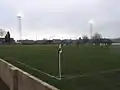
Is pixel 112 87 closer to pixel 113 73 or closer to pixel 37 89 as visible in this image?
pixel 37 89

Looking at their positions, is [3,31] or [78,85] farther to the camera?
[3,31]

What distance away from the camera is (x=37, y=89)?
28.3ft

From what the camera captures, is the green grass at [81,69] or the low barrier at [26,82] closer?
the low barrier at [26,82]

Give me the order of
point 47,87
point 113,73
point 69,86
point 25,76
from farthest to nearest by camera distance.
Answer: point 113,73 < point 69,86 < point 25,76 < point 47,87

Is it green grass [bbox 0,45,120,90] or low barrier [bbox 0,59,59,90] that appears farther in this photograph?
green grass [bbox 0,45,120,90]

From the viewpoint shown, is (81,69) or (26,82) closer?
(26,82)

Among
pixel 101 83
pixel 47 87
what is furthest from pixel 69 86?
pixel 47 87

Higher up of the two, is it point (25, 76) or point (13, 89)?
point (25, 76)

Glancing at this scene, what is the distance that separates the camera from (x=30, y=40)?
141125 mm

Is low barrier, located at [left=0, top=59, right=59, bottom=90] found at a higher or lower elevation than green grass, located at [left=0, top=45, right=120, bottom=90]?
higher

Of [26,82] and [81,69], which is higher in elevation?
[26,82]

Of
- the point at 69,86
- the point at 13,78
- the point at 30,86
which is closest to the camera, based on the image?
the point at 30,86

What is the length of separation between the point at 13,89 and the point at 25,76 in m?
2.02

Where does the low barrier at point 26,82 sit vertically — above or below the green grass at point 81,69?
→ above
